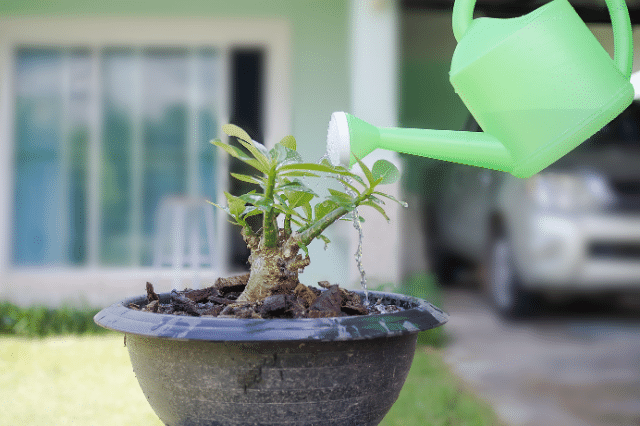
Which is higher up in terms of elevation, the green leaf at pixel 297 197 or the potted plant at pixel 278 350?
the green leaf at pixel 297 197

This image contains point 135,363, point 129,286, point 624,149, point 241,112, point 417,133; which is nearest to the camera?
point 417,133

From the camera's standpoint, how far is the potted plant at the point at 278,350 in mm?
665

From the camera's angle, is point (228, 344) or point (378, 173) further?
point (378, 173)

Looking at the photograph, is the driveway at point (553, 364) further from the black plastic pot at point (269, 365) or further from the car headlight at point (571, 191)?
the black plastic pot at point (269, 365)

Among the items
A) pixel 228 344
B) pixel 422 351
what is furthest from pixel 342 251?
pixel 228 344

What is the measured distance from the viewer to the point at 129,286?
3.43 metres

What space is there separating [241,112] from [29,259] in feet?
5.92

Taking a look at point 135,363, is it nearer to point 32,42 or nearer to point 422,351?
point 422,351

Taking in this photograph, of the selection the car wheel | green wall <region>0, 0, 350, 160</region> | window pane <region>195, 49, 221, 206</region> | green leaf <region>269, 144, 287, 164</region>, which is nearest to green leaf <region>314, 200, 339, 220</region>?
green leaf <region>269, 144, 287, 164</region>

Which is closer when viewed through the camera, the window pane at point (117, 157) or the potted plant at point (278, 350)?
the potted plant at point (278, 350)

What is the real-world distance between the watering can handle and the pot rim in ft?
1.24

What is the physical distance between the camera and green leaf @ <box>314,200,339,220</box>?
84 cm

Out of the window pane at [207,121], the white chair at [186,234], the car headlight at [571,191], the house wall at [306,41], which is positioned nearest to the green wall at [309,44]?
the house wall at [306,41]

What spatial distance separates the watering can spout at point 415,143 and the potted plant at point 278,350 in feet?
0.28
